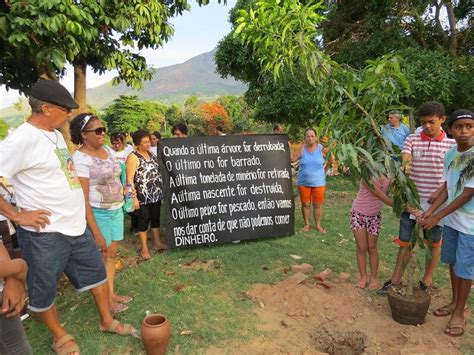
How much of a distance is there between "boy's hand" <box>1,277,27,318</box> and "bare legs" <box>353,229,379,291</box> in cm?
303

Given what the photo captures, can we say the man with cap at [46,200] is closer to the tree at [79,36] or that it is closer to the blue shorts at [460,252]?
the tree at [79,36]

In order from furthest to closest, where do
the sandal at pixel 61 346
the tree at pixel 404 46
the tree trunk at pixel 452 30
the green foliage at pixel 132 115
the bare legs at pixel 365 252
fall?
the green foliage at pixel 132 115
the tree trunk at pixel 452 30
the tree at pixel 404 46
the bare legs at pixel 365 252
the sandal at pixel 61 346

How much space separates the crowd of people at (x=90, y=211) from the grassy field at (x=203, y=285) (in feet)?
0.61

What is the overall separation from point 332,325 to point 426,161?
1761 mm

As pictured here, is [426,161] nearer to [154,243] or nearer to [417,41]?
[154,243]

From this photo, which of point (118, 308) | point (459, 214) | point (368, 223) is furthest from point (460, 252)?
point (118, 308)

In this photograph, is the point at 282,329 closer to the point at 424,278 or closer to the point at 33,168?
the point at 424,278

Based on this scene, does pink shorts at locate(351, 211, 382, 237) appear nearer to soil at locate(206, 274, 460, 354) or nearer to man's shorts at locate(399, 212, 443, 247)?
man's shorts at locate(399, 212, 443, 247)

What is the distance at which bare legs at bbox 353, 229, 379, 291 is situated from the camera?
3707 millimetres

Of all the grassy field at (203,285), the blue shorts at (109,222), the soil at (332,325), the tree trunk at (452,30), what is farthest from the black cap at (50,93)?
the tree trunk at (452,30)

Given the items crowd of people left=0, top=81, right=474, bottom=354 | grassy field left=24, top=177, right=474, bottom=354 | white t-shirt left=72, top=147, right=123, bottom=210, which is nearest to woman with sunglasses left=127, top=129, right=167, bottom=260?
grassy field left=24, top=177, right=474, bottom=354

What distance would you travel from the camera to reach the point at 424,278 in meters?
3.86

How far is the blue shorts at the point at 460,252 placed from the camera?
2977mm

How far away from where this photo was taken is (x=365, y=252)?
12.6 ft
